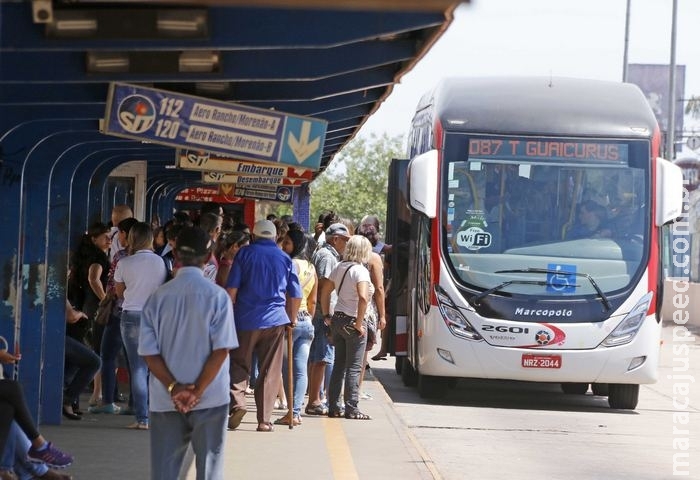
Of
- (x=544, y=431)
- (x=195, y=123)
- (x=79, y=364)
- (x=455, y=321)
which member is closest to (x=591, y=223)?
(x=455, y=321)

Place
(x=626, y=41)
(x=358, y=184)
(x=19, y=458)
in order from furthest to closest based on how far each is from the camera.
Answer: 1. (x=358, y=184)
2. (x=626, y=41)
3. (x=19, y=458)

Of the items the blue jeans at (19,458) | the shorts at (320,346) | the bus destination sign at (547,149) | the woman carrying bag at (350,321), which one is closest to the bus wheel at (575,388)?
the bus destination sign at (547,149)

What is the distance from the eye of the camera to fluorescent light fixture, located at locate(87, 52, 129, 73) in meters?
8.62

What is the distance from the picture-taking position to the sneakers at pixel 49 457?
8688 millimetres

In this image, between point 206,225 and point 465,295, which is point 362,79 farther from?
point 465,295

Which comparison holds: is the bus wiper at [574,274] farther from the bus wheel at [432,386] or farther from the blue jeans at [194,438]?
the blue jeans at [194,438]

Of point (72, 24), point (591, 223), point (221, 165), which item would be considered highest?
point (72, 24)

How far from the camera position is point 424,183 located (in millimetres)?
15328

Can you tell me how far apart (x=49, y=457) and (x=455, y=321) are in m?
7.29

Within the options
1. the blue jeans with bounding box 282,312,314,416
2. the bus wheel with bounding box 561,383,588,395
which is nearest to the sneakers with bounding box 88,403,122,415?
the blue jeans with bounding box 282,312,314,416

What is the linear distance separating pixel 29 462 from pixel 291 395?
4159 millimetres

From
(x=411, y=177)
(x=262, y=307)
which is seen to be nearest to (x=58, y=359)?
(x=262, y=307)

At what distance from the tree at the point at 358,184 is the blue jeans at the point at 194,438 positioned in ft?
248

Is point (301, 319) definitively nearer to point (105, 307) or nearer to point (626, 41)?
point (105, 307)
